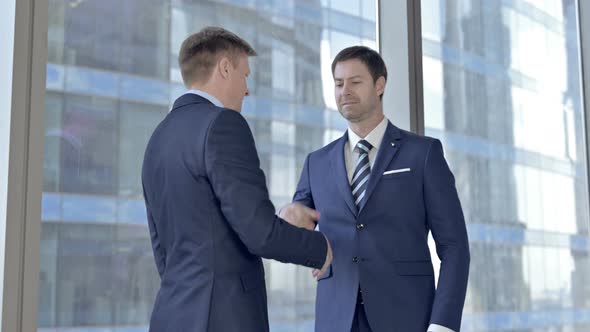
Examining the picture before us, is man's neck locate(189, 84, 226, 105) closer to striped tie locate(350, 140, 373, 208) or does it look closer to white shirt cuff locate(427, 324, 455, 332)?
striped tie locate(350, 140, 373, 208)

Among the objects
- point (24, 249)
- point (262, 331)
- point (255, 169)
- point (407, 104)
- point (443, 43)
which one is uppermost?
point (443, 43)

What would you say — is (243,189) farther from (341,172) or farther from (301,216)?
(341,172)

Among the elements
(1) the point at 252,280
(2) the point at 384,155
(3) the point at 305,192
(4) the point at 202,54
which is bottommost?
(1) the point at 252,280

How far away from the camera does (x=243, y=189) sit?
1.70m

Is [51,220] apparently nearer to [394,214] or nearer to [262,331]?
[262,331]

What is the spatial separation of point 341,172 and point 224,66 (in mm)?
645

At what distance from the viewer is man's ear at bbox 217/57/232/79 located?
6.22 feet

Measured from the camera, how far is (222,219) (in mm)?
1741

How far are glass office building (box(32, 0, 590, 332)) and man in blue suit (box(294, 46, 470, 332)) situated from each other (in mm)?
403

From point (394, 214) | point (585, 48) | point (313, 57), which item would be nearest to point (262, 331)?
point (394, 214)

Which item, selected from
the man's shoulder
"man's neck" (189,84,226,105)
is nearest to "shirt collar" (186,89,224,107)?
"man's neck" (189,84,226,105)

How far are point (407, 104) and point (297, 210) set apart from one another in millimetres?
1019

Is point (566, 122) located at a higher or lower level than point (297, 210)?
higher

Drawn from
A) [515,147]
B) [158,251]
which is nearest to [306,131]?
[158,251]
